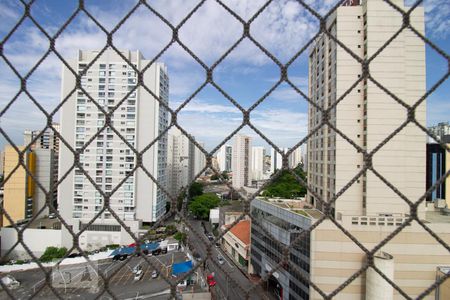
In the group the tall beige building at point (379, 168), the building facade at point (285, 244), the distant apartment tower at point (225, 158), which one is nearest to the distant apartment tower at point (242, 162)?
the distant apartment tower at point (225, 158)

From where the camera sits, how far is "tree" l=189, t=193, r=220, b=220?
11469 mm

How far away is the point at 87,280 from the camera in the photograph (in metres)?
5.55

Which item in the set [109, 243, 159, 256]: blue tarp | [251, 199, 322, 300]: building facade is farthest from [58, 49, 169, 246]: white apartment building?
[251, 199, 322, 300]: building facade

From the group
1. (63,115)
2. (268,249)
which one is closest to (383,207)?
(268,249)

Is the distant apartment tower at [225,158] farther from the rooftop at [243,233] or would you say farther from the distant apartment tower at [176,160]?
the rooftop at [243,233]

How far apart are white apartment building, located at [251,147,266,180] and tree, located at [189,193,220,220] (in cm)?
809

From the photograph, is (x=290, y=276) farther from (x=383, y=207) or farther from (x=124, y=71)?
(x=124, y=71)

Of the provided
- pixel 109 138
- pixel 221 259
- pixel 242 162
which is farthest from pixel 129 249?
pixel 242 162

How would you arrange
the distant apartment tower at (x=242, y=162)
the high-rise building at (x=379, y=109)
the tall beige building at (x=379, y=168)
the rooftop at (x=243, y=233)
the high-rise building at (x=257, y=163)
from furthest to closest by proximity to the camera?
the high-rise building at (x=257, y=163), the distant apartment tower at (x=242, y=162), the rooftop at (x=243, y=233), the high-rise building at (x=379, y=109), the tall beige building at (x=379, y=168)

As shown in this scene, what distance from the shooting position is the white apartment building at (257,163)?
19688 mm

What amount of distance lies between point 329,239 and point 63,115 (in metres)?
7.82

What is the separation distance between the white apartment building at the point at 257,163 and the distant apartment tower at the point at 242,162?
9.33 ft

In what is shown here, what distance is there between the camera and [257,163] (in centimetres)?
2000

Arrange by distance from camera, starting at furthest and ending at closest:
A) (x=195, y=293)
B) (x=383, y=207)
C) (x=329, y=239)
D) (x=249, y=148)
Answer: (x=249, y=148)
(x=195, y=293)
(x=383, y=207)
(x=329, y=239)
